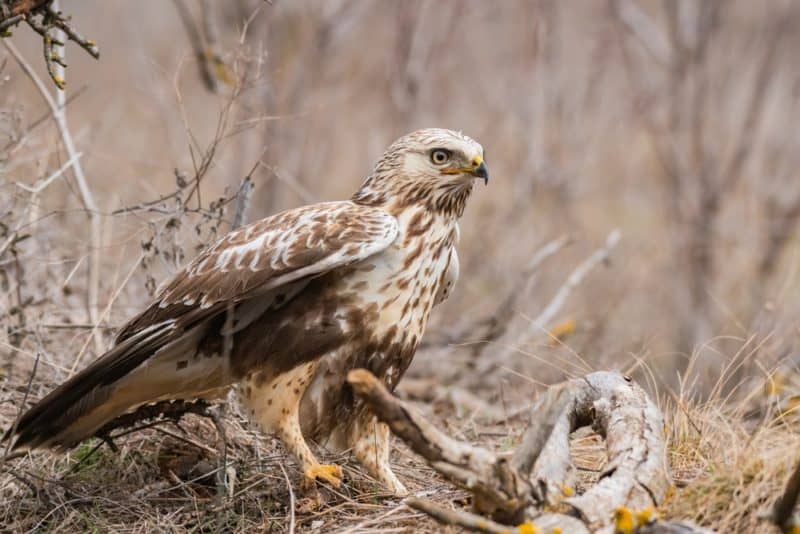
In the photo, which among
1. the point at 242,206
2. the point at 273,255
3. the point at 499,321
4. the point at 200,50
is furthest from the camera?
the point at 499,321

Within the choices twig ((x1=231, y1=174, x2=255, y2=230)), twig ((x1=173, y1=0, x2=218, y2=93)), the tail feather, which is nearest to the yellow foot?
the tail feather

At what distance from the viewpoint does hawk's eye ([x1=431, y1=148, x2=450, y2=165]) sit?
4086 mm

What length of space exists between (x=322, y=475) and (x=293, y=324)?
55 centimetres

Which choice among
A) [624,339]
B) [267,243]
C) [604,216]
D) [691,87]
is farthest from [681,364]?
[604,216]

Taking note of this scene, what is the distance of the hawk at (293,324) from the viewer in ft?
12.2

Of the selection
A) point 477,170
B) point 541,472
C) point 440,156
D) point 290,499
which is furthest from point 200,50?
point 541,472

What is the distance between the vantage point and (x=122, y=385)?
3.87m

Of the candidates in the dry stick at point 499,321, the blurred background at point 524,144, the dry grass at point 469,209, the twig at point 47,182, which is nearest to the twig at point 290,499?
the dry grass at point 469,209

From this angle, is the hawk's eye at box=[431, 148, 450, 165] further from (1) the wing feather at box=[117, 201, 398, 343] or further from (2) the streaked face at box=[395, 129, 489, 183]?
(1) the wing feather at box=[117, 201, 398, 343]

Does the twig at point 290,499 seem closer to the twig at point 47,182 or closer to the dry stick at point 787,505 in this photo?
the dry stick at point 787,505

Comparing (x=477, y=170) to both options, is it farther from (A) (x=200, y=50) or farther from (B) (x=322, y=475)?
(A) (x=200, y=50)

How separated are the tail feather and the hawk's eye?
1065mm

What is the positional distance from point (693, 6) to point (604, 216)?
11.5 feet

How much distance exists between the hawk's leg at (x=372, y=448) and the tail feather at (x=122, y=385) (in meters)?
0.55
